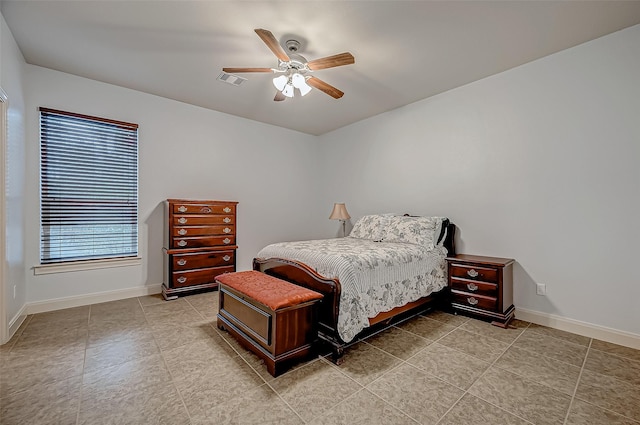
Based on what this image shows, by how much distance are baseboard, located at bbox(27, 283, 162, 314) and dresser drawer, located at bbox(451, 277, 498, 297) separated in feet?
12.6

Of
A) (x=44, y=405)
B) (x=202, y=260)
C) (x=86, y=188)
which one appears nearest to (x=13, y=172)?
(x=86, y=188)

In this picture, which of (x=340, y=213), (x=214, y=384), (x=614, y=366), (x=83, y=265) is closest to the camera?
(x=214, y=384)

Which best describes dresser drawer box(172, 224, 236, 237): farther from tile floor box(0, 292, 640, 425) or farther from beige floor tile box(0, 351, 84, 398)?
beige floor tile box(0, 351, 84, 398)

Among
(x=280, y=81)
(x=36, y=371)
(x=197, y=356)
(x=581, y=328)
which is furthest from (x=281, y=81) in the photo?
(x=581, y=328)

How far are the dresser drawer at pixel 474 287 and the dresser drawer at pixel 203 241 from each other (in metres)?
3.02

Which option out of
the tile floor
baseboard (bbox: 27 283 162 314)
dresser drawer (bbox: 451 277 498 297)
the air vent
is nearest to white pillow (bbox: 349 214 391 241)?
dresser drawer (bbox: 451 277 498 297)

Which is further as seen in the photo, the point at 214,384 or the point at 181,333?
the point at 181,333

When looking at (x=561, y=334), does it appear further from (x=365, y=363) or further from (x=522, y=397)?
(x=365, y=363)

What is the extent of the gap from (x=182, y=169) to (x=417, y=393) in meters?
3.97

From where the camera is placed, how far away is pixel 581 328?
266 cm

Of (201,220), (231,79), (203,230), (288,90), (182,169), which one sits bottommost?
(203,230)

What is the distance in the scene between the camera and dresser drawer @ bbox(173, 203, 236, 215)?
3684 mm

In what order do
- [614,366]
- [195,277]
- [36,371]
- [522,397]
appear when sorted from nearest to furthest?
[522,397]
[36,371]
[614,366]
[195,277]

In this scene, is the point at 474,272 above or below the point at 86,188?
below
